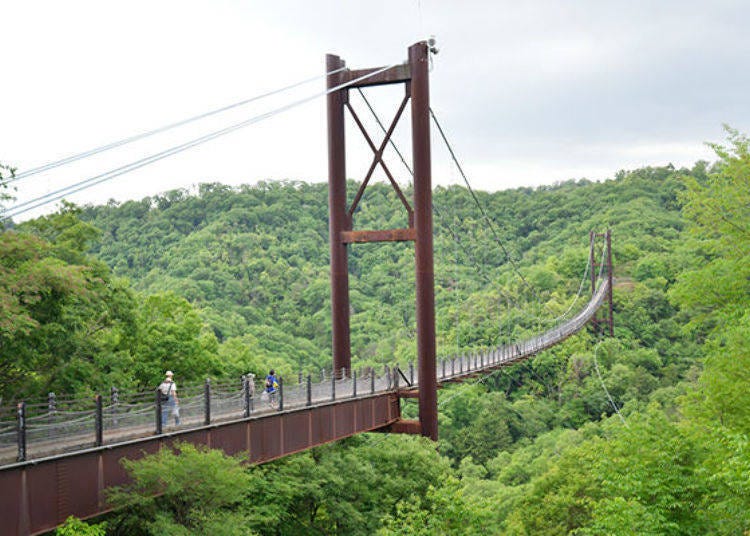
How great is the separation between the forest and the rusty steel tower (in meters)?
2.27

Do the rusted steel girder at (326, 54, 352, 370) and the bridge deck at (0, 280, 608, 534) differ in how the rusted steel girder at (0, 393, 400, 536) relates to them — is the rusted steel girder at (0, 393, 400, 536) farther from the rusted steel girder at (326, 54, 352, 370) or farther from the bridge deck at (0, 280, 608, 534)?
the rusted steel girder at (326, 54, 352, 370)

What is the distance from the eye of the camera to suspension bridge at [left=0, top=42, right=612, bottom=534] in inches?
453

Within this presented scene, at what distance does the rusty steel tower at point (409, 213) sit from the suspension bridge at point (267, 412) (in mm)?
29

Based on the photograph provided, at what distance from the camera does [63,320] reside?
22375 mm

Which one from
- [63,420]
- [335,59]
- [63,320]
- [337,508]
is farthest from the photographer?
[335,59]

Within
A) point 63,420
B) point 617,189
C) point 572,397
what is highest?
point 617,189

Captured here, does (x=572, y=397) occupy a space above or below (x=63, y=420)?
below

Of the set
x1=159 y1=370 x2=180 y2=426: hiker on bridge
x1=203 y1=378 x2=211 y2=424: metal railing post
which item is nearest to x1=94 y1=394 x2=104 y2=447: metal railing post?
x1=159 y1=370 x2=180 y2=426: hiker on bridge

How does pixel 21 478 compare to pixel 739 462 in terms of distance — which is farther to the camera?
pixel 739 462

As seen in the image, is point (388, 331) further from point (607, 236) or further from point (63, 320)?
point (63, 320)

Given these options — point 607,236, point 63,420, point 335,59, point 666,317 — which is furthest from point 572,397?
point 63,420

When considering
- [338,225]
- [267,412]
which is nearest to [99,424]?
[267,412]

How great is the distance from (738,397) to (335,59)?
1413cm

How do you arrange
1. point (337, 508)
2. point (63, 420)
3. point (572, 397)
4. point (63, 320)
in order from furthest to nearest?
point (572, 397), point (337, 508), point (63, 320), point (63, 420)
